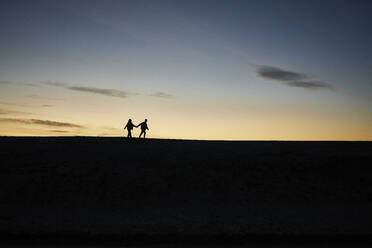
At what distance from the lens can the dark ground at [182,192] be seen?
11211 millimetres

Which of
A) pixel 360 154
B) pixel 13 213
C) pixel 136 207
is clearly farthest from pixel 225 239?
pixel 360 154

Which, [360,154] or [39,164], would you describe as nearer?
[39,164]

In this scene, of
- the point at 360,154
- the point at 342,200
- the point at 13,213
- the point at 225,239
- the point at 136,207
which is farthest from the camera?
the point at 360,154

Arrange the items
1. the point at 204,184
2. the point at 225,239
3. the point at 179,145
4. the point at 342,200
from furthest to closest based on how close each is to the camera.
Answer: the point at 179,145 → the point at 204,184 → the point at 342,200 → the point at 225,239

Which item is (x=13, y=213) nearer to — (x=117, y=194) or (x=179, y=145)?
(x=117, y=194)

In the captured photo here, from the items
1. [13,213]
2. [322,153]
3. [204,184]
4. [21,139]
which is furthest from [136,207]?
[21,139]

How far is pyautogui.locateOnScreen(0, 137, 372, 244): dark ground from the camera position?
36.8ft

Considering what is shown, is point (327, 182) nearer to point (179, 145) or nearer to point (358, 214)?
point (358, 214)

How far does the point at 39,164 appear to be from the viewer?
1911 centimetres

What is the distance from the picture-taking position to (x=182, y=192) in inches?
631

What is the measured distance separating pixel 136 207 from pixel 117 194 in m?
1.79

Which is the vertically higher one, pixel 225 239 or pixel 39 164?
pixel 39 164

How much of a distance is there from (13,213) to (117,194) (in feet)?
15.8

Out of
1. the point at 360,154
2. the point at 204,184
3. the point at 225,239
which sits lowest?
the point at 225,239
